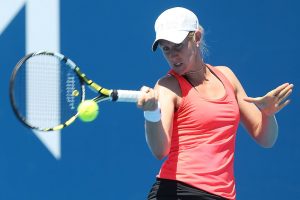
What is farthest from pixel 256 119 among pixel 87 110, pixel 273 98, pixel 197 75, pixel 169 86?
pixel 87 110

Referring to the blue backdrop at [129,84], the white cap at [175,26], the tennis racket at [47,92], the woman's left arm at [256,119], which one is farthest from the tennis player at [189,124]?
the blue backdrop at [129,84]

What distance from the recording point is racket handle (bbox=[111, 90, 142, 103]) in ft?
7.59

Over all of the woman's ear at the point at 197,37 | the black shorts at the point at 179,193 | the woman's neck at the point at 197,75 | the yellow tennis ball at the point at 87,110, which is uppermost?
the woman's ear at the point at 197,37

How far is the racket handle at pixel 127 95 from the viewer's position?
2312mm

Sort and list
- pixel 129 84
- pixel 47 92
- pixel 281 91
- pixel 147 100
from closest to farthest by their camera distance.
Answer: pixel 147 100 < pixel 281 91 < pixel 47 92 < pixel 129 84

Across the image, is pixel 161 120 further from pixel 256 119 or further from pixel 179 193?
pixel 256 119

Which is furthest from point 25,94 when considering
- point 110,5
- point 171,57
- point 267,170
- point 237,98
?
point 267,170

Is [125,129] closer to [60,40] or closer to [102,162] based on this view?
[102,162]

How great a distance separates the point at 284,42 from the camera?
12.6 ft

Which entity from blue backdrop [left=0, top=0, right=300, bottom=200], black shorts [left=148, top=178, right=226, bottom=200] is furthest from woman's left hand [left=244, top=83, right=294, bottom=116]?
blue backdrop [left=0, top=0, right=300, bottom=200]

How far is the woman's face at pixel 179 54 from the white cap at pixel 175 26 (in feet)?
0.09

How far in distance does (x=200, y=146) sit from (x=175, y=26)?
16.6 inches

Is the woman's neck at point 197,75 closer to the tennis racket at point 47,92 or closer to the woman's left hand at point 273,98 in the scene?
the woman's left hand at point 273,98

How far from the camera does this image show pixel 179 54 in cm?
245
